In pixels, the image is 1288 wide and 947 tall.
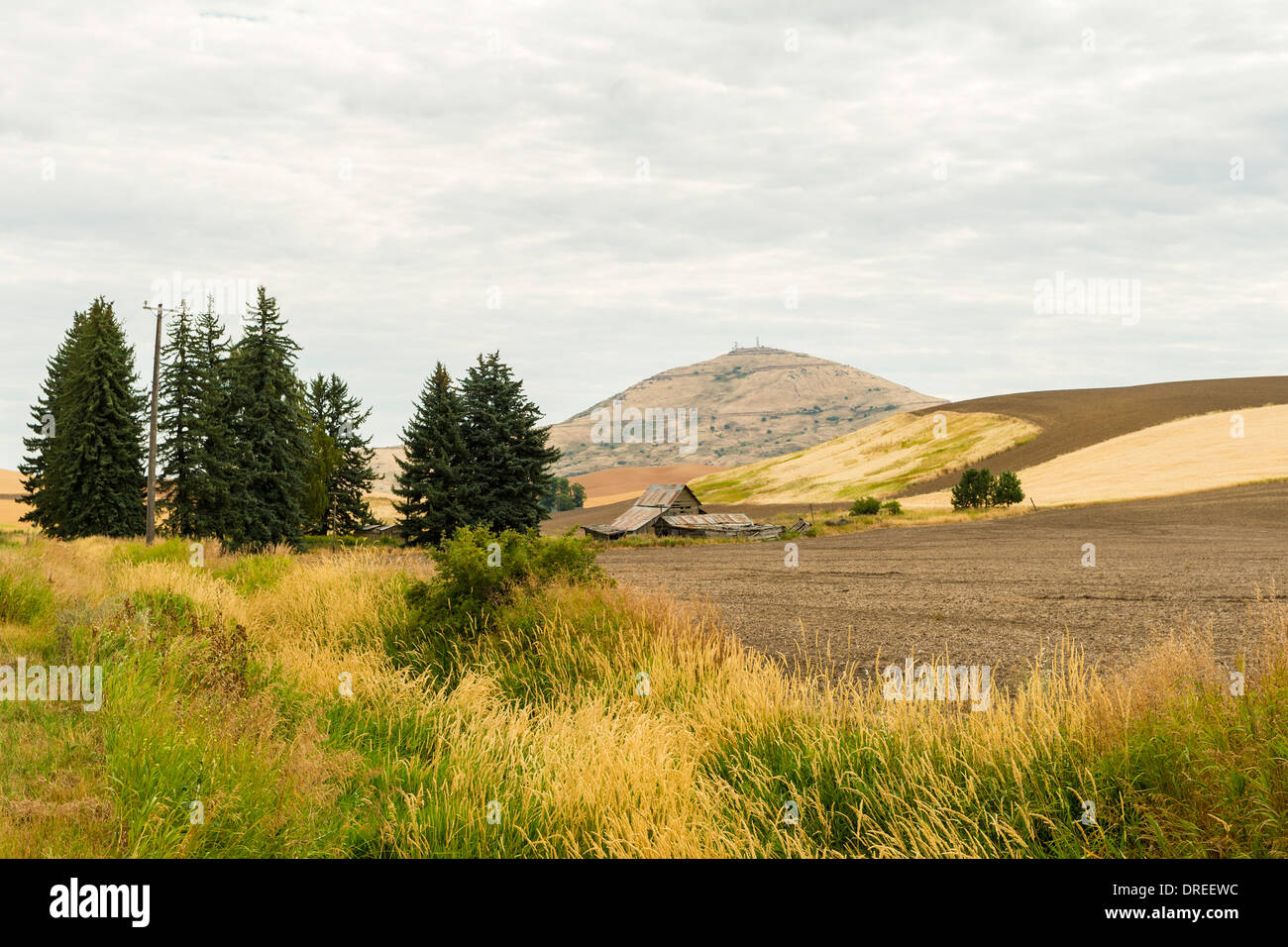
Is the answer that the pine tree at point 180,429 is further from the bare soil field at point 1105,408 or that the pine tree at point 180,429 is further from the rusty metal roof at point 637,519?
the bare soil field at point 1105,408

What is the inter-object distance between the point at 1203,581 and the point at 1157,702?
2031 centimetres

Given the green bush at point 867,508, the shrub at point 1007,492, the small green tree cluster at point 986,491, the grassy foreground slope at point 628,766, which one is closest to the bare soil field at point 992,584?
the grassy foreground slope at point 628,766

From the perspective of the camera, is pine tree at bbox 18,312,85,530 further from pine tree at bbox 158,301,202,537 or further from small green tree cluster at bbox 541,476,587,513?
small green tree cluster at bbox 541,476,587,513

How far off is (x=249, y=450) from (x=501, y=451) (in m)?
13.7

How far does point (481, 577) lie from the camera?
12711 millimetres

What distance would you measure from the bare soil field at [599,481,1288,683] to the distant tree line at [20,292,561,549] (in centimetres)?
904

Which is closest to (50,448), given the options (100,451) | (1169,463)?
(100,451)

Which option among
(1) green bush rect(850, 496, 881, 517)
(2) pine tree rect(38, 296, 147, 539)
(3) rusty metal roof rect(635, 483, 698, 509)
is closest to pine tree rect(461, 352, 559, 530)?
(3) rusty metal roof rect(635, 483, 698, 509)

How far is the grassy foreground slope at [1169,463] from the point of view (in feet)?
212

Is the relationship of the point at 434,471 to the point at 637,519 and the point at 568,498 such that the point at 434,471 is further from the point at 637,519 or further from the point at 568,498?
the point at 568,498

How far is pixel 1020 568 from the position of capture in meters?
28.4

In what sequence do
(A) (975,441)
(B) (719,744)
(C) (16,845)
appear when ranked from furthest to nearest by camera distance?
(A) (975,441)
(B) (719,744)
(C) (16,845)
